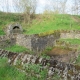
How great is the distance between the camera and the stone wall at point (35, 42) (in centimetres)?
2433

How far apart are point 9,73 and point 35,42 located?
19.0 meters

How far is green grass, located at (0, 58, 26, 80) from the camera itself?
17.9 feet

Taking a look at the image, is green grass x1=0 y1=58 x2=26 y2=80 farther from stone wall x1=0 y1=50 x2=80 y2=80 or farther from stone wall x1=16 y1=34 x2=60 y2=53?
stone wall x1=16 y1=34 x2=60 y2=53

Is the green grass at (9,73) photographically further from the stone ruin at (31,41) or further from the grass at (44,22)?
the grass at (44,22)

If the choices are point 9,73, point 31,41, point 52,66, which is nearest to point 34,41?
point 31,41

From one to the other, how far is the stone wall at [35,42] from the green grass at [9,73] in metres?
18.2

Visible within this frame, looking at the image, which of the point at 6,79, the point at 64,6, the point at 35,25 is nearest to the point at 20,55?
the point at 6,79

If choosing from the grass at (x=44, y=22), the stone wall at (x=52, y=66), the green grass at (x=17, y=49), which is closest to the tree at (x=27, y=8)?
the grass at (x=44, y=22)

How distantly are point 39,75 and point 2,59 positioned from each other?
57.6 inches

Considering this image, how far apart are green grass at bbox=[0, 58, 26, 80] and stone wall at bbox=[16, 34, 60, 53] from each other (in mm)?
18189

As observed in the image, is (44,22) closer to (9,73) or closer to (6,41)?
(6,41)

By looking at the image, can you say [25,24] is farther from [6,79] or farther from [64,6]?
[6,79]

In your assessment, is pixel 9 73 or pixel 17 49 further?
pixel 17 49

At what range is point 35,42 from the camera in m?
24.7
